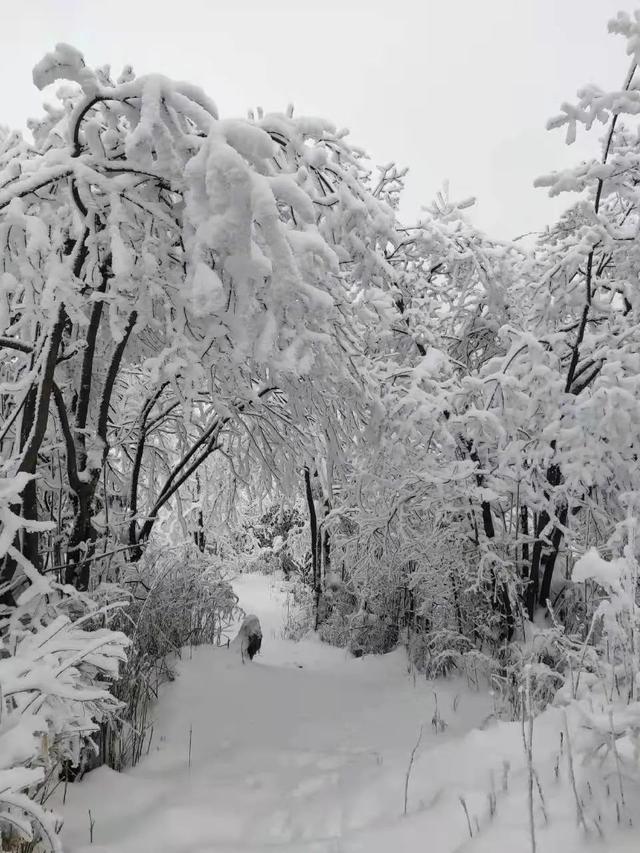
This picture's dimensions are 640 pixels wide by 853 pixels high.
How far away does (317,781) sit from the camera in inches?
97.0

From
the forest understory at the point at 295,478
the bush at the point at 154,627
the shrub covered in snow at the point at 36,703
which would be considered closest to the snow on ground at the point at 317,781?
the forest understory at the point at 295,478

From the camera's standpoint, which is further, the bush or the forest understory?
the bush

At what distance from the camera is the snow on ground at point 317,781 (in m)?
1.78

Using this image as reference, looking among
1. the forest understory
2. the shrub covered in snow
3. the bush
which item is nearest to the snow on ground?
the forest understory

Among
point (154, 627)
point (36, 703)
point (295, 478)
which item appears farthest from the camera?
point (295, 478)

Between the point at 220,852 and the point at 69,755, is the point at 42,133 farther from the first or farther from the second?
the point at 220,852

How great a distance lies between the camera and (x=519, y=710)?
2506mm

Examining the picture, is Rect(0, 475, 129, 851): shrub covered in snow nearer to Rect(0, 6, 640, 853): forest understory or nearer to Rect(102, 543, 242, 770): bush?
Rect(0, 6, 640, 853): forest understory

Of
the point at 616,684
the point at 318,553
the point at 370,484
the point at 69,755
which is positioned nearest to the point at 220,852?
the point at 69,755

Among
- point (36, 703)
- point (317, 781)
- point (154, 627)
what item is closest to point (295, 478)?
point (154, 627)

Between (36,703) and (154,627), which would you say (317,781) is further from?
(154,627)

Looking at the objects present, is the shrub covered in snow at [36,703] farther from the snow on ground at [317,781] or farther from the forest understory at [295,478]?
the snow on ground at [317,781]

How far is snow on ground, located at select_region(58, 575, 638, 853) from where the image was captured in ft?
5.84

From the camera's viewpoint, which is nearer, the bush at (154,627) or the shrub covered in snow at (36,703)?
the shrub covered in snow at (36,703)
